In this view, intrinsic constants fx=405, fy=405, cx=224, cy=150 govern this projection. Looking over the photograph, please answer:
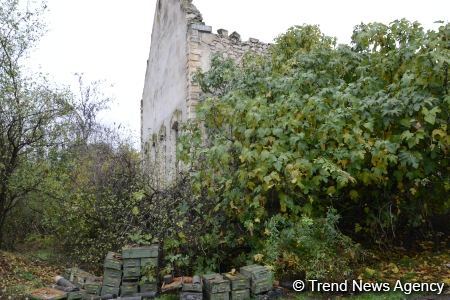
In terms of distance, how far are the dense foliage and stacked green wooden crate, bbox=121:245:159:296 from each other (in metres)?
1.20

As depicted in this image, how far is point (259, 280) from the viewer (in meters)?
5.11

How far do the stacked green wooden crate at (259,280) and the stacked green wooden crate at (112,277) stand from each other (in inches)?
71.8

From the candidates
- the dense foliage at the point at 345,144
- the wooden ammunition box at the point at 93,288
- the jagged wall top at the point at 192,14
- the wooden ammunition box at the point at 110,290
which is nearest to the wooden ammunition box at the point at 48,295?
the wooden ammunition box at the point at 93,288

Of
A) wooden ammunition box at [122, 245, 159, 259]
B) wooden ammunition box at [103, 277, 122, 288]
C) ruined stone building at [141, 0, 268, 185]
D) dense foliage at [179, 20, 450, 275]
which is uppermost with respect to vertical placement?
ruined stone building at [141, 0, 268, 185]

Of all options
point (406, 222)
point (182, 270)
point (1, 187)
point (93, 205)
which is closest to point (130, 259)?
point (182, 270)

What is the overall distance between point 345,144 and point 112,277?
3.78 m

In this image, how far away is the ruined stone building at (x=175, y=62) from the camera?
11.0 meters

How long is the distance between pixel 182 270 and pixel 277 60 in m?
4.87

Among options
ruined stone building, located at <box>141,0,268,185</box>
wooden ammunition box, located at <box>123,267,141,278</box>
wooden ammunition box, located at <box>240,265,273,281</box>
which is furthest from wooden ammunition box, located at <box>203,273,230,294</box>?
ruined stone building, located at <box>141,0,268,185</box>

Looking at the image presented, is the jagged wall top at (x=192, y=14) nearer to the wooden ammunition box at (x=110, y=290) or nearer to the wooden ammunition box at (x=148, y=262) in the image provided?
the wooden ammunition box at (x=148, y=262)

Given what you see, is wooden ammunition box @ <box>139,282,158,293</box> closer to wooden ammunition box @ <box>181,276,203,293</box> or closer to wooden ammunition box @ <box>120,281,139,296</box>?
wooden ammunition box @ <box>120,281,139,296</box>

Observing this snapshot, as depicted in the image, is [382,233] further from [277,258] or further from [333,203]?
[277,258]

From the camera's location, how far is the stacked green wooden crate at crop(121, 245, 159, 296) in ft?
18.3

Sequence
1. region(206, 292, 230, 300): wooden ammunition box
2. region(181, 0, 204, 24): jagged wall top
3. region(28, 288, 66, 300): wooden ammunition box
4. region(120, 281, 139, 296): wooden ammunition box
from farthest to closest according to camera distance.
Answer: region(181, 0, 204, 24): jagged wall top, region(120, 281, 139, 296): wooden ammunition box, region(28, 288, 66, 300): wooden ammunition box, region(206, 292, 230, 300): wooden ammunition box
